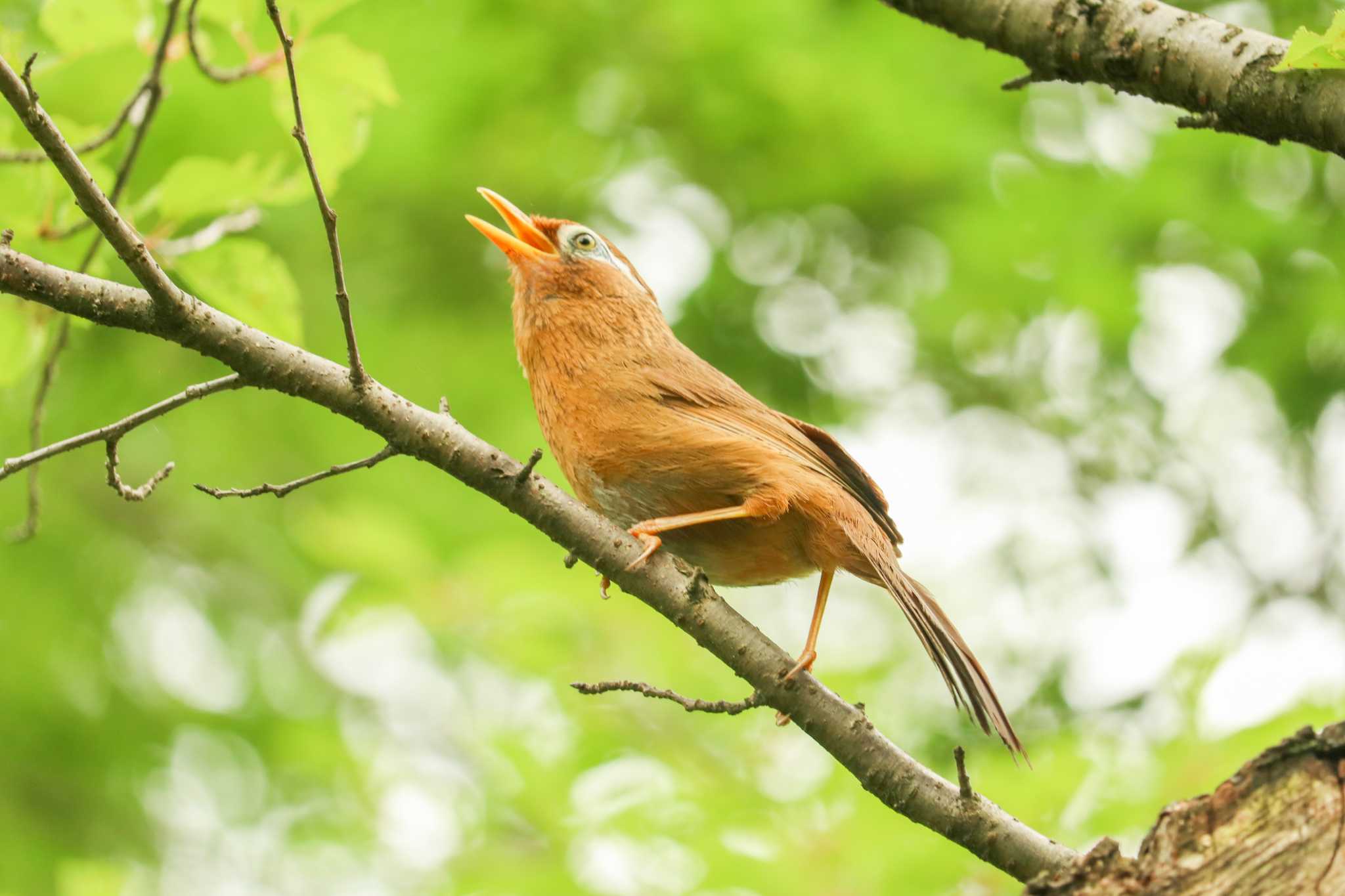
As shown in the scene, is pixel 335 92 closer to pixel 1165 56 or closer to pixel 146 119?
pixel 146 119

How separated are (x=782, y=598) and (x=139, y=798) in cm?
367

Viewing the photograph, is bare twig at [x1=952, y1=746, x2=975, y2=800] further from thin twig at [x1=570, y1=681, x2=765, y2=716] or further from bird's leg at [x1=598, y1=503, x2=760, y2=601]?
bird's leg at [x1=598, y1=503, x2=760, y2=601]

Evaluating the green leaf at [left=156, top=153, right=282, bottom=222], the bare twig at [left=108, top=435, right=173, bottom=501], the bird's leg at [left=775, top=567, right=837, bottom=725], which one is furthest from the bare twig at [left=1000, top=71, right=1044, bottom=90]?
the bare twig at [left=108, top=435, right=173, bottom=501]

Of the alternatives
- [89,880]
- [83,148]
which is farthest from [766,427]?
[89,880]

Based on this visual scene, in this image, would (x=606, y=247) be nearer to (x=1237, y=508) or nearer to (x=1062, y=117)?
(x=1062, y=117)

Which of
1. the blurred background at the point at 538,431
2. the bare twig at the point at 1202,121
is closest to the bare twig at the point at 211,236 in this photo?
the blurred background at the point at 538,431

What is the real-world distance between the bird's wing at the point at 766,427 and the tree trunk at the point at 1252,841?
Result: 1.94m

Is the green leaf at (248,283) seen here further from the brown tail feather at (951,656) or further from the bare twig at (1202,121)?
the bare twig at (1202,121)

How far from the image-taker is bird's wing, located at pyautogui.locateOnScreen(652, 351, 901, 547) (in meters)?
4.00

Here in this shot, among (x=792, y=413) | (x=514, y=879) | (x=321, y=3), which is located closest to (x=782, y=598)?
(x=792, y=413)

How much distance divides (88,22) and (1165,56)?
109 inches

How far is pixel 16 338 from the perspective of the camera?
350 cm

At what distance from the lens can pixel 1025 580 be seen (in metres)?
8.52

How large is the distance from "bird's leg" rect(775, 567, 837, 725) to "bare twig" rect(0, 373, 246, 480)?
1437 millimetres
